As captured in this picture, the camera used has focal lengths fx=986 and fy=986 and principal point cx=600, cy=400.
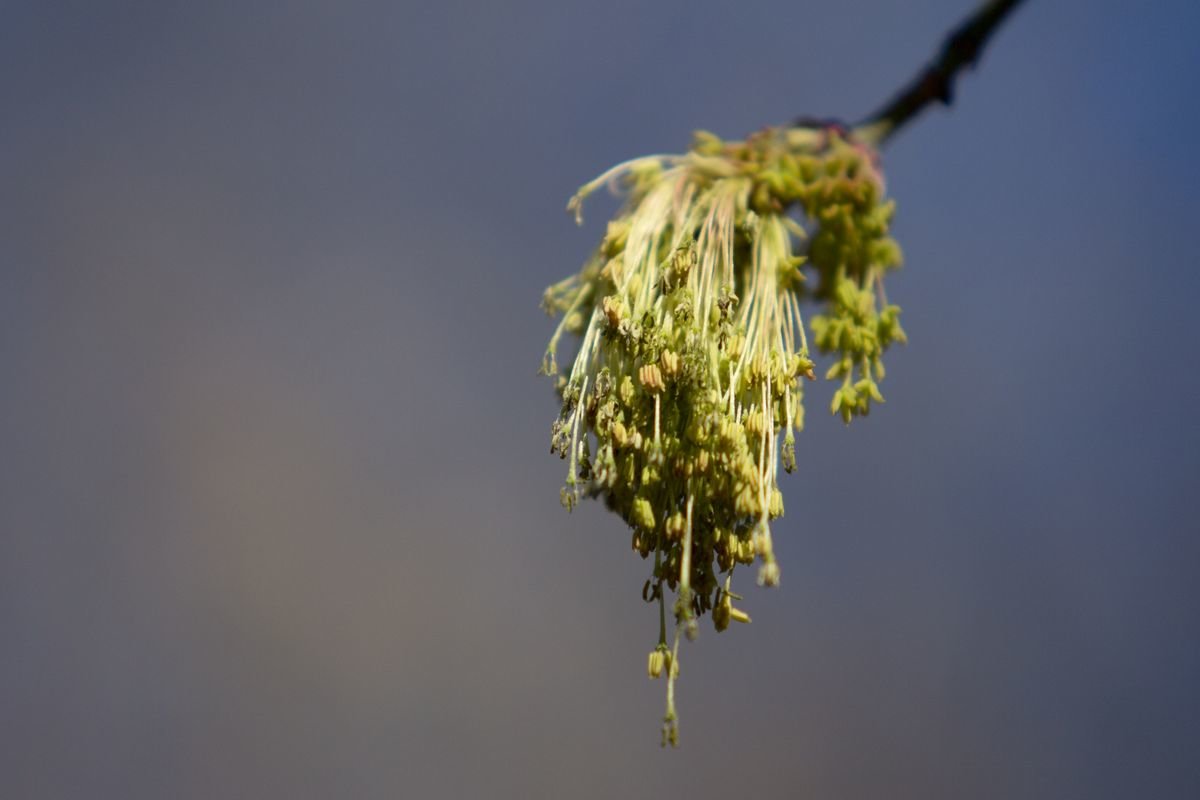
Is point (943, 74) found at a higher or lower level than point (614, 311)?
Answer: higher

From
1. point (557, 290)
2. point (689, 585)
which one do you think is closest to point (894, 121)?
point (557, 290)

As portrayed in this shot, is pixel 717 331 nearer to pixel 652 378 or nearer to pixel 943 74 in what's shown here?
pixel 652 378

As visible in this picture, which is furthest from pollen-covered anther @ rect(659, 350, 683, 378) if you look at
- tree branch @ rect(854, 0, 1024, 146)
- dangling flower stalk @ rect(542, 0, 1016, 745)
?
tree branch @ rect(854, 0, 1024, 146)

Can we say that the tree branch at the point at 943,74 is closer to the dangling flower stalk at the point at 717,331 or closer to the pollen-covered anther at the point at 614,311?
the dangling flower stalk at the point at 717,331

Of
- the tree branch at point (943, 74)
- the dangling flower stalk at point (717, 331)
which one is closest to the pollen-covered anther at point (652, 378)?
the dangling flower stalk at point (717, 331)

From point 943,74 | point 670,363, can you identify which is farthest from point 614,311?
point 943,74
